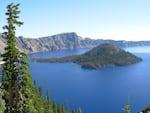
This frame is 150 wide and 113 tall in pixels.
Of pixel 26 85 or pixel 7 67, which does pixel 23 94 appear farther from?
pixel 7 67

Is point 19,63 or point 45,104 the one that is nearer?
point 19,63

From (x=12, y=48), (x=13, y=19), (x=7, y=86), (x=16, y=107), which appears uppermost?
(x=13, y=19)

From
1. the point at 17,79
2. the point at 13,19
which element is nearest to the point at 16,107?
the point at 17,79

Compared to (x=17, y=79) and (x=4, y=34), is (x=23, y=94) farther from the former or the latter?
(x=4, y=34)

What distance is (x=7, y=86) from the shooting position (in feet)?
111

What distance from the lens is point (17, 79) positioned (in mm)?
33156

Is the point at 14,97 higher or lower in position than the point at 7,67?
lower

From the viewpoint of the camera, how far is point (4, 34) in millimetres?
32750

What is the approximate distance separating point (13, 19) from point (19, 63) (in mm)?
4965

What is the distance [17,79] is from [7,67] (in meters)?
1.77

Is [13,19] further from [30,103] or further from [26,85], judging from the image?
[30,103]

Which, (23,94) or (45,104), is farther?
(45,104)

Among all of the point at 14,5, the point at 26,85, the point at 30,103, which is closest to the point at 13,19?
the point at 14,5

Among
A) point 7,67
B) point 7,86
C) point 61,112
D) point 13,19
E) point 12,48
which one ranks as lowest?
point 61,112
